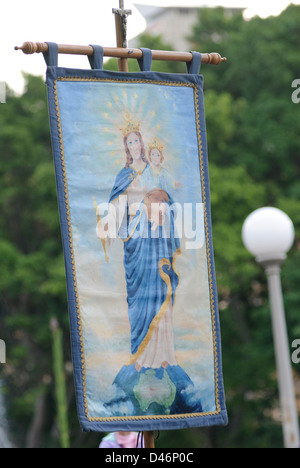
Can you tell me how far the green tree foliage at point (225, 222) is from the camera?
20719 mm

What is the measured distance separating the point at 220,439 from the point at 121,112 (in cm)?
1764

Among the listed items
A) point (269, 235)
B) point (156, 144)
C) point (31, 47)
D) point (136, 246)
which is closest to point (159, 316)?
point (136, 246)

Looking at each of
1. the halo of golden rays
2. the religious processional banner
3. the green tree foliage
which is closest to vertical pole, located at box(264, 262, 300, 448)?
the religious processional banner

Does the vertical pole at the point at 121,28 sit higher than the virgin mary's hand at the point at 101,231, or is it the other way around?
the vertical pole at the point at 121,28

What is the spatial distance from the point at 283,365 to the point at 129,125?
2655 millimetres

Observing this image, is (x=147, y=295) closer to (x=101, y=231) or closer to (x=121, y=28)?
(x=101, y=231)

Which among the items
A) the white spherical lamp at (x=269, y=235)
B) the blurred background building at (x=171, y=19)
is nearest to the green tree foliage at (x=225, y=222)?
the white spherical lamp at (x=269, y=235)

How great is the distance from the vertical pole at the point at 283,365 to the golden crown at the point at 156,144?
2302 millimetres

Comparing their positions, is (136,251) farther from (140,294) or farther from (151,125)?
(151,125)

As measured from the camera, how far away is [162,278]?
211 inches

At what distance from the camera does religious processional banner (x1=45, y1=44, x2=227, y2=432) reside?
5113 mm

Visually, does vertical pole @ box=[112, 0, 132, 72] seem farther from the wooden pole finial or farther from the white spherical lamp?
the white spherical lamp

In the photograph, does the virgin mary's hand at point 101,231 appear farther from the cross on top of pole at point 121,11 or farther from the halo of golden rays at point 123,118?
the cross on top of pole at point 121,11
